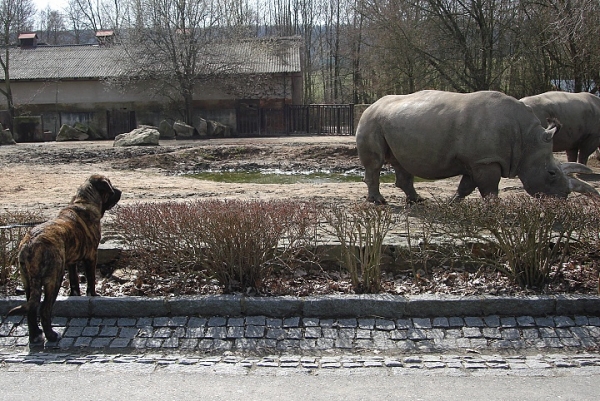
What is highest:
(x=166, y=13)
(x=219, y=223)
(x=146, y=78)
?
(x=166, y=13)

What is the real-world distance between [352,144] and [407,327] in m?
18.7

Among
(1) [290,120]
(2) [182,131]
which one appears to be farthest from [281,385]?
(1) [290,120]

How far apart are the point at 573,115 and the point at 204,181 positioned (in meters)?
9.28

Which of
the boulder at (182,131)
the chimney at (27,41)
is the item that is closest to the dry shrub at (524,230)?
the boulder at (182,131)

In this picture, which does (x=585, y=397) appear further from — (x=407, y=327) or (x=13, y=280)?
(x=13, y=280)

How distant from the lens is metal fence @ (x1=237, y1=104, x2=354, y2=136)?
3609 centimetres

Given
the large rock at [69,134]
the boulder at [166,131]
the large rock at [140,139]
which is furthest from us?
the large rock at [69,134]

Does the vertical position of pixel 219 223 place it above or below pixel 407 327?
above

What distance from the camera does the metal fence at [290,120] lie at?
118ft

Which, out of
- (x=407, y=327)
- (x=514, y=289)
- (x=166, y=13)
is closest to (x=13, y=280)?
(x=407, y=327)

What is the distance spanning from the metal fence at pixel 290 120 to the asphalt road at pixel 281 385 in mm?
30896

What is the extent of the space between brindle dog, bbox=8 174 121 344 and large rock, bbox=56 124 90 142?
92.5ft

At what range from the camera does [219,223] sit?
6.77 m

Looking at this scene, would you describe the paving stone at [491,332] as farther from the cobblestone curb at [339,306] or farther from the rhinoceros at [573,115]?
the rhinoceros at [573,115]
